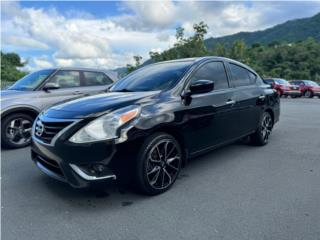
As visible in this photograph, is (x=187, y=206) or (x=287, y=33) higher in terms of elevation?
(x=287, y=33)

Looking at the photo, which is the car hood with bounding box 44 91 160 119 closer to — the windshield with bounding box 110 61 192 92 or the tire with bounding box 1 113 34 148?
the windshield with bounding box 110 61 192 92

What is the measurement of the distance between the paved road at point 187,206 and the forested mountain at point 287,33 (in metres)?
64.7

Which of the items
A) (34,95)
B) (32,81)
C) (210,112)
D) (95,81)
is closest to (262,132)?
(210,112)

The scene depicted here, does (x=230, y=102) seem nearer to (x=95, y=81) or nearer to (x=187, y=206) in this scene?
(x=187, y=206)

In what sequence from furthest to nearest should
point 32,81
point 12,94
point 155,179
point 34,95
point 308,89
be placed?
1. point 308,89
2. point 32,81
3. point 34,95
4. point 12,94
5. point 155,179

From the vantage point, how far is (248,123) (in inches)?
187

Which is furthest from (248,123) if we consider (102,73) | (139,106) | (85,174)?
(102,73)

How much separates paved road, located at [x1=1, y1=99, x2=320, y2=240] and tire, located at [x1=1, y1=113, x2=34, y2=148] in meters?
1.05

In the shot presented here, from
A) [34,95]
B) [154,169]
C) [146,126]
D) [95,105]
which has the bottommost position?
[154,169]

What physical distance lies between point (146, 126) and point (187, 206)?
96 centimetres

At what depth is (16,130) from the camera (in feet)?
17.7

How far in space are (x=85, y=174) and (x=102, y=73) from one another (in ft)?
14.3

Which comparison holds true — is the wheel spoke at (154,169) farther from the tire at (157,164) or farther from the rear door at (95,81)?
the rear door at (95,81)

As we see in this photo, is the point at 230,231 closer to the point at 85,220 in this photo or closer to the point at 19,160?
the point at 85,220
